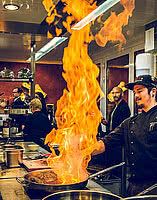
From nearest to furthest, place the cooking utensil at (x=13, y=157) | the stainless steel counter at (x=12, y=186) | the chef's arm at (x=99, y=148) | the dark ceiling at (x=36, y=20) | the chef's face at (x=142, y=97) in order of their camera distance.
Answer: the stainless steel counter at (x=12, y=186), the cooking utensil at (x=13, y=157), the chef's arm at (x=99, y=148), the chef's face at (x=142, y=97), the dark ceiling at (x=36, y=20)

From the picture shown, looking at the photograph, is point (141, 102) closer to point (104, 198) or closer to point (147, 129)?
point (147, 129)

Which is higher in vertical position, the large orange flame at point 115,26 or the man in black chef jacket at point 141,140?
the large orange flame at point 115,26

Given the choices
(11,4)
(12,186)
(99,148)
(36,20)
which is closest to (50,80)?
(36,20)

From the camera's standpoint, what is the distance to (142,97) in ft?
9.93

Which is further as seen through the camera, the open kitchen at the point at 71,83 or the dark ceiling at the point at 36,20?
the dark ceiling at the point at 36,20

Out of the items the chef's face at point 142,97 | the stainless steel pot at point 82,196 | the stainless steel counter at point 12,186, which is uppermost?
the chef's face at point 142,97

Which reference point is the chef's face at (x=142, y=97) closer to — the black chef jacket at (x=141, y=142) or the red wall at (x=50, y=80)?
the black chef jacket at (x=141, y=142)

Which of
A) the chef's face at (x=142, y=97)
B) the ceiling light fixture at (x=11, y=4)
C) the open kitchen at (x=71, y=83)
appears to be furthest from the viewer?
the ceiling light fixture at (x=11, y=4)

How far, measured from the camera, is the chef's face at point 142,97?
300 centimetres

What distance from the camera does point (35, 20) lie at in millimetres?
5090

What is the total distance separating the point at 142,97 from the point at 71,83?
3.08 metres

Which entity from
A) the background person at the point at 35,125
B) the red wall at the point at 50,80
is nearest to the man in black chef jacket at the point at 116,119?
the background person at the point at 35,125

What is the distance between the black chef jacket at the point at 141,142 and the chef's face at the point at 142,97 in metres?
0.09

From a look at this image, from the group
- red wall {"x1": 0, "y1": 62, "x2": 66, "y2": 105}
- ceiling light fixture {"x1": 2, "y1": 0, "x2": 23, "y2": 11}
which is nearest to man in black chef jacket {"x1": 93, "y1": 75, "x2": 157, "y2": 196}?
ceiling light fixture {"x1": 2, "y1": 0, "x2": 23, "y2": 11}
